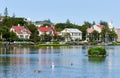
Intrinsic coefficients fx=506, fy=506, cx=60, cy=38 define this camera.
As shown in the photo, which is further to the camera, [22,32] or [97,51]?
[22,32]

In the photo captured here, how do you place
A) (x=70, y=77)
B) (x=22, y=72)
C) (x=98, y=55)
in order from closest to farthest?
(x=70, y=77)
(x=22, y=72)
(x=98, y=55)

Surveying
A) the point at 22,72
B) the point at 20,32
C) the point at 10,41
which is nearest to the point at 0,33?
the point at 10,41

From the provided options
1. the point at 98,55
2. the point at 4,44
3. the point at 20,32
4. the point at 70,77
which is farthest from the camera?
the point at 20,32

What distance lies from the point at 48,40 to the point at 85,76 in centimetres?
15387

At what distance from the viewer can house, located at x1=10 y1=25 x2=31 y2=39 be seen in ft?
635

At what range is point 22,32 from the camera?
7653 inches

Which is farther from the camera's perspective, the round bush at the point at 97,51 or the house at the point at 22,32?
the house at the point at 22,32

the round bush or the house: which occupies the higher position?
the house

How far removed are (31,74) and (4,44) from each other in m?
Result: 108

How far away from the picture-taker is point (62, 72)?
50.5 meters

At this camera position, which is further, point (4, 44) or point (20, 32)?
point (20, 32)

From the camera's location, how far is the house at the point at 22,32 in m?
194

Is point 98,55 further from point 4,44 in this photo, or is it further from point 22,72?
point 4,44

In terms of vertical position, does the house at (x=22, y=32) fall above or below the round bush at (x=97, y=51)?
above
